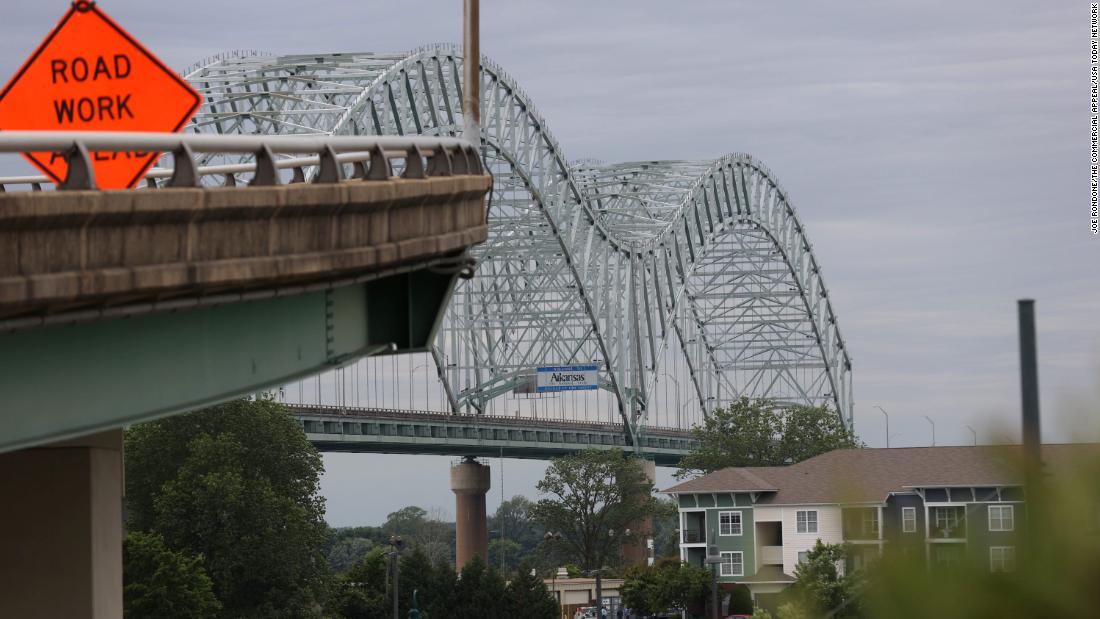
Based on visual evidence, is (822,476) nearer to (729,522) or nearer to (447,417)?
(729,522)

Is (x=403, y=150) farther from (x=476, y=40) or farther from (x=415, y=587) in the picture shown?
(x=415, y=587)

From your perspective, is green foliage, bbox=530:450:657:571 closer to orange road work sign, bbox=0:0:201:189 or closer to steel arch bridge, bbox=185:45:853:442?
steel arch bridge, bbox=185:45:853:442

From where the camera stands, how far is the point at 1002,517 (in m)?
4.46

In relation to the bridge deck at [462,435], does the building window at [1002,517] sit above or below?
below

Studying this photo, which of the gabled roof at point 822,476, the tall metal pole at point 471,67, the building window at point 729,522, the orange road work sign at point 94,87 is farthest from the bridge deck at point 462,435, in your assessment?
A: the orange road work sign at point 94,87

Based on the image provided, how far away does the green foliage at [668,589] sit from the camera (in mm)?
88375

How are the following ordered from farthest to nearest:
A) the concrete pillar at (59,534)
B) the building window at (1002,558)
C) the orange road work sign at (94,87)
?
the concrete pillar at (59,534)
the orange road work sign at (94,87)
the building window at (1002,558)

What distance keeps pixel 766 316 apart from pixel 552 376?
42.9 meters

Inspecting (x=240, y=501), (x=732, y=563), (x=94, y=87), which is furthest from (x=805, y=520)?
(x=94, y=87)

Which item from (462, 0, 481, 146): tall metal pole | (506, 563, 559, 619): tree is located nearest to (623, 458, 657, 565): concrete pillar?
(506, 563, 559, 619): tree

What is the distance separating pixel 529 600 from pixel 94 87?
239 ft

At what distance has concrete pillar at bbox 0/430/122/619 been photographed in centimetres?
2022

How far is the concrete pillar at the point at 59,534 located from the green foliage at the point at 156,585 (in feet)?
126

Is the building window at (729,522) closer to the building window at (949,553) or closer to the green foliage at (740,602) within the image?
the green foliage at (740,602)
